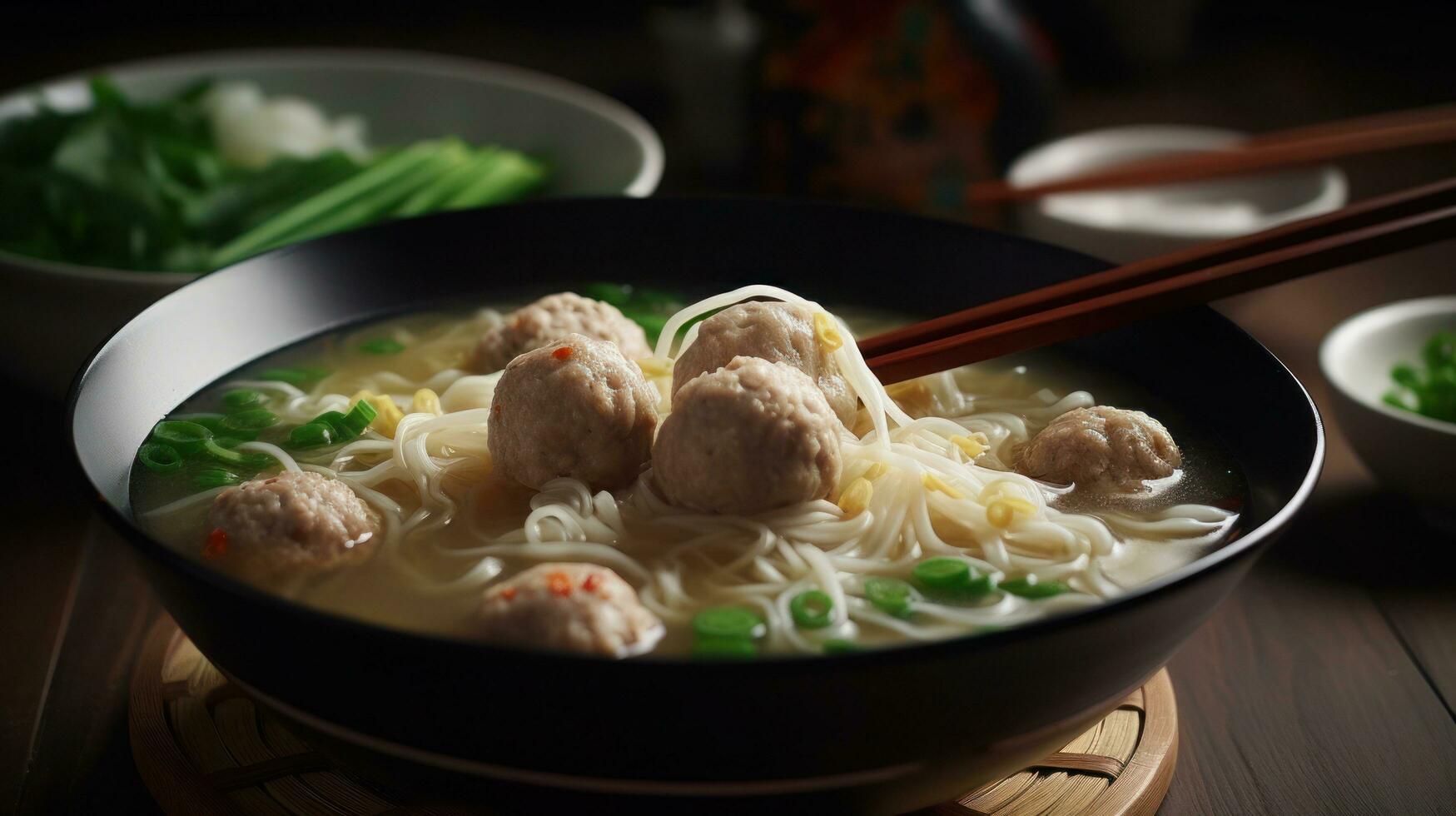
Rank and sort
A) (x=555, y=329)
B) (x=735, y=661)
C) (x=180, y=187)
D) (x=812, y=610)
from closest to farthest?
1. (x=735, y=661)
2. (x=812, y=610)
3. (x=555, y=329)
4. (x=180, y=187)

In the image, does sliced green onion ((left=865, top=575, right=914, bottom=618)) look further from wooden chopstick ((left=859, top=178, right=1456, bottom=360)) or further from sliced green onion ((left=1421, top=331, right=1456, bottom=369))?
sliced green onion ((left=1421, top=331, right=1456, bottom=369))

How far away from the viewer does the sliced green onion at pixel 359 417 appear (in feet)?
10.1

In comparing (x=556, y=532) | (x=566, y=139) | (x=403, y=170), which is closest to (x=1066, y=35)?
(x=566, y=139)

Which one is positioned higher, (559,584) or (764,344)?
(764,344)

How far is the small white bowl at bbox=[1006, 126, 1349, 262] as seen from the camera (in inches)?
212

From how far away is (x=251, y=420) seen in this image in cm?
313

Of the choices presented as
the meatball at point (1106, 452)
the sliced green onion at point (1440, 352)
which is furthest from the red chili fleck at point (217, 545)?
the sliced green onion at point (1440, 352)

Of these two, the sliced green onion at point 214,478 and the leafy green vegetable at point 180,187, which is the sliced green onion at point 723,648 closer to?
the sliced green onion at point 214,478

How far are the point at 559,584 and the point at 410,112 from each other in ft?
14.1

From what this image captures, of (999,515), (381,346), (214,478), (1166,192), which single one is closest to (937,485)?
(999,515)

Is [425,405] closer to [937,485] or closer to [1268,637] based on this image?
[937,485]

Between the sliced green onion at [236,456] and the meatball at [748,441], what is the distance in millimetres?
957

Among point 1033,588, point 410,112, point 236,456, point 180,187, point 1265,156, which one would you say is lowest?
point 180,187

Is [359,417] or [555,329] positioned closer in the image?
[359,417]
